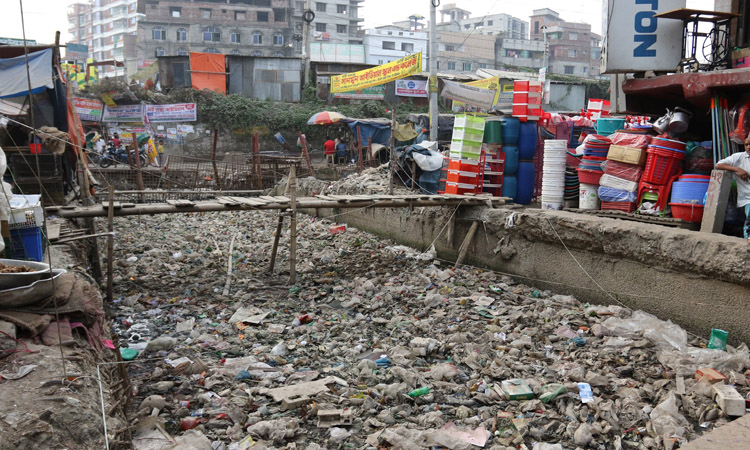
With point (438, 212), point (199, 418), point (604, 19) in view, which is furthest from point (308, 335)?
point (604, 19)

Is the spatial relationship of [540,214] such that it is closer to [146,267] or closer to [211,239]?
[146,267]

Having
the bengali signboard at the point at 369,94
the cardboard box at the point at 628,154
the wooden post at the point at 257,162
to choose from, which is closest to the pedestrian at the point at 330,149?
the wooden post at the point at 257,162

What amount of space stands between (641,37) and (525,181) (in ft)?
8.75

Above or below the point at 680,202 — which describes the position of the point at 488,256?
below

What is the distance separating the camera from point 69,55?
49781 millimetres

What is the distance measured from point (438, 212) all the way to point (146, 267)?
4585 mm

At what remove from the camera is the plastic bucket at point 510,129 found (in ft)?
29.1

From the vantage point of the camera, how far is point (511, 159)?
9.05 meters

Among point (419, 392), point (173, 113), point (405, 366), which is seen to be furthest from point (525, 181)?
point (173, 113)

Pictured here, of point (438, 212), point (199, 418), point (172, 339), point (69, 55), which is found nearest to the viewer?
point (199, 418)

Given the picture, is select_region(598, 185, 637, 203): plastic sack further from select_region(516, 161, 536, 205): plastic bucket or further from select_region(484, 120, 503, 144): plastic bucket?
select_region(484, 120, 503, 144): plastic bucket

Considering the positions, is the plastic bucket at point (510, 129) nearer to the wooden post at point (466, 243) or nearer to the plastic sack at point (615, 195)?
the wooden post at point (466, 243)

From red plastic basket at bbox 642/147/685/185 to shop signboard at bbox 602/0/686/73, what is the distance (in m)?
1.41

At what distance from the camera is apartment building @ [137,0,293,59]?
45.5 m
